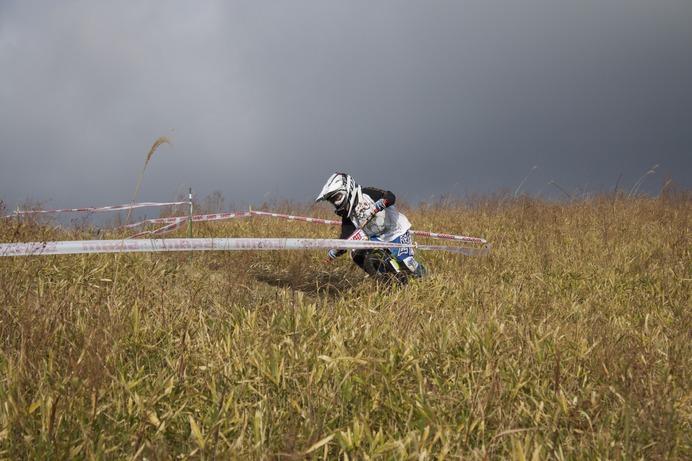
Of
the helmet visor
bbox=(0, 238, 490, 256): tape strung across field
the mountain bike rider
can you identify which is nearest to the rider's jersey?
the mountain bike rider

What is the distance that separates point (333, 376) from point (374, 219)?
364 cm

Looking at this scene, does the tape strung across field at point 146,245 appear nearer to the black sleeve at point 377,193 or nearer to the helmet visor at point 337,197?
the helmet visor at point 337,197

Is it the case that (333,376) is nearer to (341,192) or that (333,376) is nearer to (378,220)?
(341,192)

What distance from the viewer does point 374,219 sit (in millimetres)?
6328

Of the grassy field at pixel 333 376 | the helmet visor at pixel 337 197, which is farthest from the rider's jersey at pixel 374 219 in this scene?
the grassy field at pixel 333 376

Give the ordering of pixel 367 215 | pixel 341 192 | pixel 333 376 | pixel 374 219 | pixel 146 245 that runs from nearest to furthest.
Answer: pixel 333 376 < pixel 146 245 < pixel 341 192 < pixel 367 215 < pixel 374 219

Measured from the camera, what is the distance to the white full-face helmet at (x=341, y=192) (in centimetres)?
596

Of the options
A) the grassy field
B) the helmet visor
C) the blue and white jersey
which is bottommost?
the grassy field

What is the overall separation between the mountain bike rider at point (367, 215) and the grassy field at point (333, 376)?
121 cm

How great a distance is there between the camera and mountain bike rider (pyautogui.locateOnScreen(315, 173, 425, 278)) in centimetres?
603

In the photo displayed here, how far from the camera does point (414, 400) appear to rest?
265 centimetres

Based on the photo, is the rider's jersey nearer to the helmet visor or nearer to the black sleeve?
the black sleeve

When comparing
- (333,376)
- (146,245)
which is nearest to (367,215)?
(146,245)

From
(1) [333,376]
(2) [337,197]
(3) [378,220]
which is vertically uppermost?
(2) [337,197]
